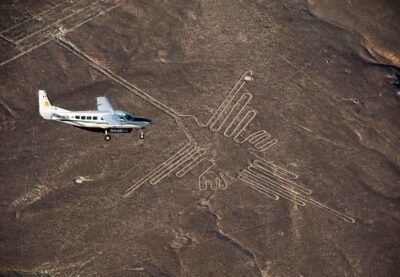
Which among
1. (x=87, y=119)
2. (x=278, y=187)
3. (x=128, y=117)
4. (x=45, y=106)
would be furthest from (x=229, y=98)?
(x=45, y=106)

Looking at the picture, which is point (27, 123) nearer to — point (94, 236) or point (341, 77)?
point (94, 236)

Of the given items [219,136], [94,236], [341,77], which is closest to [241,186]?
[219,136]

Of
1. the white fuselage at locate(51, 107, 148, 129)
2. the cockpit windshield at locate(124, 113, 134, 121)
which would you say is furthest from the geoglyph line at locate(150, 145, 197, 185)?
the cockpit windshield at locate(124, 113, 134, 121)

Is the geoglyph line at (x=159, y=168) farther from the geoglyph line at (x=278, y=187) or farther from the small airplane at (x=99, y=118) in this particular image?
the geoglyph line at (x=278, y=187)

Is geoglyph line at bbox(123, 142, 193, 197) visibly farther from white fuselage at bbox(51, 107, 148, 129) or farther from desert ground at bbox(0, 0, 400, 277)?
white fuselage at bbox(51, 107, 148, 129)

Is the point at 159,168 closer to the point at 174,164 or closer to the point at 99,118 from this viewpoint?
the point at 174,164

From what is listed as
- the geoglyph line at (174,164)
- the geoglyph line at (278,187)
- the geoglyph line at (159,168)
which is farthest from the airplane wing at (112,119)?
the geoglyph line at (278,187)

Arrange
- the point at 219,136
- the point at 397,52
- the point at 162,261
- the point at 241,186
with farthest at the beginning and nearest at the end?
the point at 397,52, the point at 219,136, the point at 241,186, the point at 162,261
